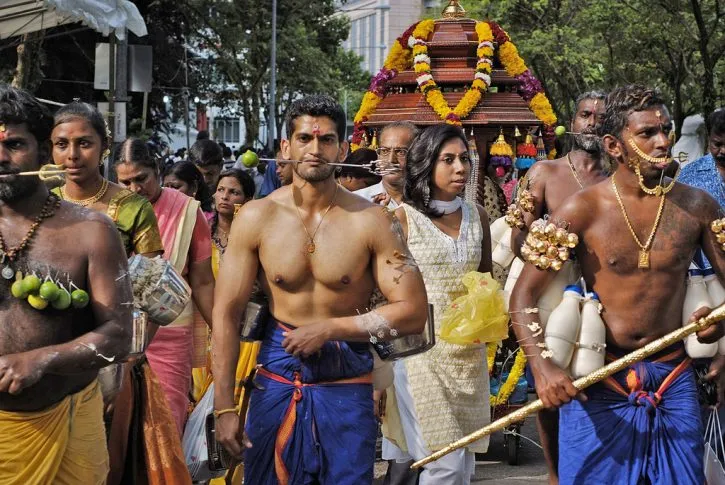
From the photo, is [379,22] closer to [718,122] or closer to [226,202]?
[226,202]

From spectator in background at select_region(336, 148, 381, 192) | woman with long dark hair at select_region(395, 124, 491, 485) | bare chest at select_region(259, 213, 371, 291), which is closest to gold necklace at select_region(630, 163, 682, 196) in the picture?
bare chest at select_region(259, 213, 371, 291)

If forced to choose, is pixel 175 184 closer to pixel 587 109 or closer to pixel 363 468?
pixel 587 109

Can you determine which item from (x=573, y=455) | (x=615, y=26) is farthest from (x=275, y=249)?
(x=615, y=26)

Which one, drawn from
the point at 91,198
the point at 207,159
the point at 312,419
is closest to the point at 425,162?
the point at 91,198

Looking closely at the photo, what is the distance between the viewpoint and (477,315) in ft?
23.2

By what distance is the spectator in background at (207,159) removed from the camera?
35.8 ft

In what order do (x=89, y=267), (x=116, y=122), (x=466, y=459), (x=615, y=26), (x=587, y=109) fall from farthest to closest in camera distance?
(x=615, y=26) → (x=116, y=122) → (x=587, y=109) → (x=466, y=459) → (x=89, y=267)

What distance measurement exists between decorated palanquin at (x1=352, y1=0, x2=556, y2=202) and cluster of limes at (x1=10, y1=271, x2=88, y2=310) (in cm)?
720

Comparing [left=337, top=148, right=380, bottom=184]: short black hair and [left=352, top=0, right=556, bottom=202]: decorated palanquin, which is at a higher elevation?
[left=352, top=0, right=556, bottom=202]: decorated palanquin

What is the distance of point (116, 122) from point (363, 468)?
9357mm

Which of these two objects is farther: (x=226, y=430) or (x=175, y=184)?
(x=175, y=184)

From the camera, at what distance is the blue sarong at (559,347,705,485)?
5.58 metres

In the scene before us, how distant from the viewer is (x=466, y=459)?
7344mm

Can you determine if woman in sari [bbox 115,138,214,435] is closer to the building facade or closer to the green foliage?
the green foliage
